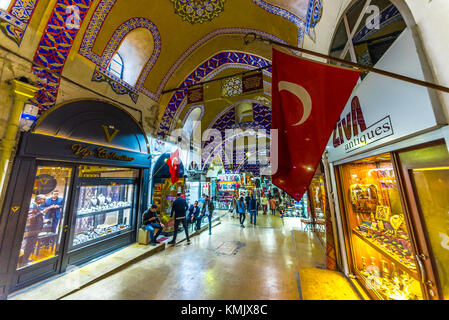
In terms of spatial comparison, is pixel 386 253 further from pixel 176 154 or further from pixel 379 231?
pixel 176 154

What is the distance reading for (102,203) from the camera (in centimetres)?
471

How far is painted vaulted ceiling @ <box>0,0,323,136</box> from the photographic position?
3.24 metres

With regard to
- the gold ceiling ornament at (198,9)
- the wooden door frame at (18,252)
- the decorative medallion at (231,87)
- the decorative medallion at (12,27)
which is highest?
the gold ceiling ornament at (198,9)

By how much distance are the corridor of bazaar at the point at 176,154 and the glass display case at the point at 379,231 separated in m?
0.03

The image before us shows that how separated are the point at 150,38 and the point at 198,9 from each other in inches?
67.8

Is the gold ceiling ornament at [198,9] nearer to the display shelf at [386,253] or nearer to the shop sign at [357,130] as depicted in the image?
the shop sign at [357,130]

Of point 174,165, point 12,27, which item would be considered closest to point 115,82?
point 12,27

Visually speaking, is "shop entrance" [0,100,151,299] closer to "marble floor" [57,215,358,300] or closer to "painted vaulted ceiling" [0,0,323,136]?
"painted vaulted ceiling" [0,0,323,136]

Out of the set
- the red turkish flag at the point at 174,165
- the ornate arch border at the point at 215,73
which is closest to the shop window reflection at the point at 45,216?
the red turkish flag at the point at 174,165

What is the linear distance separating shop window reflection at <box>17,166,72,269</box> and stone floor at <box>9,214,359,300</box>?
708mm

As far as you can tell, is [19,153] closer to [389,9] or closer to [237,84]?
[237,84]

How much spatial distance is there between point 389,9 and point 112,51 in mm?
5830

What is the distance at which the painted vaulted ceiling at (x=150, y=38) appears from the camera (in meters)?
3.24

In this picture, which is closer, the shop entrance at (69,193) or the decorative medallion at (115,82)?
the shop entrance at (69,193)
